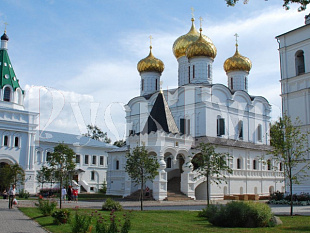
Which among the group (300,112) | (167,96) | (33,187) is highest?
(167,96)

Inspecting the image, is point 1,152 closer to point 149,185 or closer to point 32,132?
point 32,132

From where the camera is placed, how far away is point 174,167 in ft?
100

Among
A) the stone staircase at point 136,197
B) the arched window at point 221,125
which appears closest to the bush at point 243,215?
the stone staircase at point 136,197

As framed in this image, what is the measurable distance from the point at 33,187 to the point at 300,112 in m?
23.7

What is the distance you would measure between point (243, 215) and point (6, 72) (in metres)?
29.9

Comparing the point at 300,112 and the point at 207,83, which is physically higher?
the point at 207,83

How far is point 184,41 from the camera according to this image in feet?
126

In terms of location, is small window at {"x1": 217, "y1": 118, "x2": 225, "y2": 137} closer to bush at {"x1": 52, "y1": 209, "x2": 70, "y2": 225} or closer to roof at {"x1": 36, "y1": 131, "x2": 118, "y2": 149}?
roof at {"x1": 36, "y1": 131, "x2": 118, "y2": 149}

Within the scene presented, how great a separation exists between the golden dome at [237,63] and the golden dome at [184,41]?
11.5 ft

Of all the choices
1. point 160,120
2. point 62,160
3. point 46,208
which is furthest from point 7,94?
point 46,208

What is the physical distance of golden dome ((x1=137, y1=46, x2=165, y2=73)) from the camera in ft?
128

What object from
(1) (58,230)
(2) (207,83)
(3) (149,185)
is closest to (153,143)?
(3) (149,185)

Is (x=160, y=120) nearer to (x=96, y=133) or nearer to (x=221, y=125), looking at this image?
(x=221, y=125)

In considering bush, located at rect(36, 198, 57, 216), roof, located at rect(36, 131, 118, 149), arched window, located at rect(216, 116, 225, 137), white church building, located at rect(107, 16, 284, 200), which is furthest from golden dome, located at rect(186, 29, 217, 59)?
bush, located at rect(36, 198, 57, 216)
